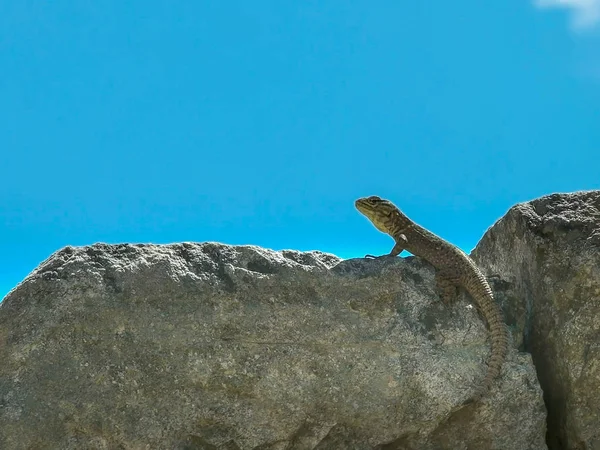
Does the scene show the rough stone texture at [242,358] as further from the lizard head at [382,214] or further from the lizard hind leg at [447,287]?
the lizard head at [382,214]

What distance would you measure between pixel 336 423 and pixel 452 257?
1.73 metres

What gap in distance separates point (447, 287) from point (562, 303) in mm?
950

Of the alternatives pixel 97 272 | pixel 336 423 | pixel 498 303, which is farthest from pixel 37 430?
pixel 498 303

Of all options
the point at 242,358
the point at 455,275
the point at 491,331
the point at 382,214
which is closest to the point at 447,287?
the point at 455,275

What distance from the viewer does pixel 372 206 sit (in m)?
7.46

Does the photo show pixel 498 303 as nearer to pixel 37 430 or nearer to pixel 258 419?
pixel 258 419

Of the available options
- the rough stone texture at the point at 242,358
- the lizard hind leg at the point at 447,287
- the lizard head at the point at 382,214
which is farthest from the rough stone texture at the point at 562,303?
the lizard head at the point at 382,214

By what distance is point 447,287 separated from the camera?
6043mm

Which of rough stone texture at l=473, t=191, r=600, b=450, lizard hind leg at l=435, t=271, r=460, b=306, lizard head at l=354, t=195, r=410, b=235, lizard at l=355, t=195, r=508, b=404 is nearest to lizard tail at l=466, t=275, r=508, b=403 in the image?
lizard at l=355, t=195, r=508, b=404

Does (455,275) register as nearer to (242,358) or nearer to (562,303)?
(562,303)

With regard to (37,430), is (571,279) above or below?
above

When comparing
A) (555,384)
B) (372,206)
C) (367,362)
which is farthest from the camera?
(372,206)

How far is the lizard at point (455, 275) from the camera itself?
5.93 m

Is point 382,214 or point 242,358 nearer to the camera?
point 242,358
